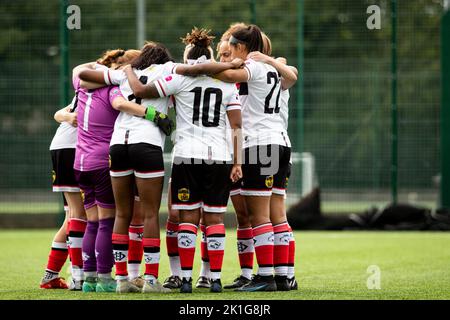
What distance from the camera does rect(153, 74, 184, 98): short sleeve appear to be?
707 cm

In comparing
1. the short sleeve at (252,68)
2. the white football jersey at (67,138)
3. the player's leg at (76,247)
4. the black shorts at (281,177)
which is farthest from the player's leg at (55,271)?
the short sleeve at (252,68)

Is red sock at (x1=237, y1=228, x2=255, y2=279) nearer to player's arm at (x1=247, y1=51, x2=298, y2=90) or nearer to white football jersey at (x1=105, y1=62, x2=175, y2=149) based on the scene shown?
white football jersey at (x1=105, y1=62, x2=175, y2=149)

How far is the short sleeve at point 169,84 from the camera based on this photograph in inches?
278

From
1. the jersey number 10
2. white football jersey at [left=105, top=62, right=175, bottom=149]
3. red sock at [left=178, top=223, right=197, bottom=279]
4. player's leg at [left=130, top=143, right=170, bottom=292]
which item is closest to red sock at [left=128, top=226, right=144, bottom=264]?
player's leg at [left=130, top=143, right=170, bottom=292]

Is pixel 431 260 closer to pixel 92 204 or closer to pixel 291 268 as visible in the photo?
pixel 291 268

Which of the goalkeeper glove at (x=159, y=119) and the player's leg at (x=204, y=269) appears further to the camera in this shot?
the player's leg at (x=204, y=269)

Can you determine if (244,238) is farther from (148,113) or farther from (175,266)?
(148,113)

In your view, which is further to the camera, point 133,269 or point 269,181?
point 133,269

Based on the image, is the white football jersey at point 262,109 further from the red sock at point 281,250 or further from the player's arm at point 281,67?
the red sock at point 281,250

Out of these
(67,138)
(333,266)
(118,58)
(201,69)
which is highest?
(118,58)

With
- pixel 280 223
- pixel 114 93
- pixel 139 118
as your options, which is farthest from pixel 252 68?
pixel 280 223

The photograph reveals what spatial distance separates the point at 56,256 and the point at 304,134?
330 inches

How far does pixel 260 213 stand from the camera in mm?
7352

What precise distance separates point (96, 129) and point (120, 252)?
99 cm
